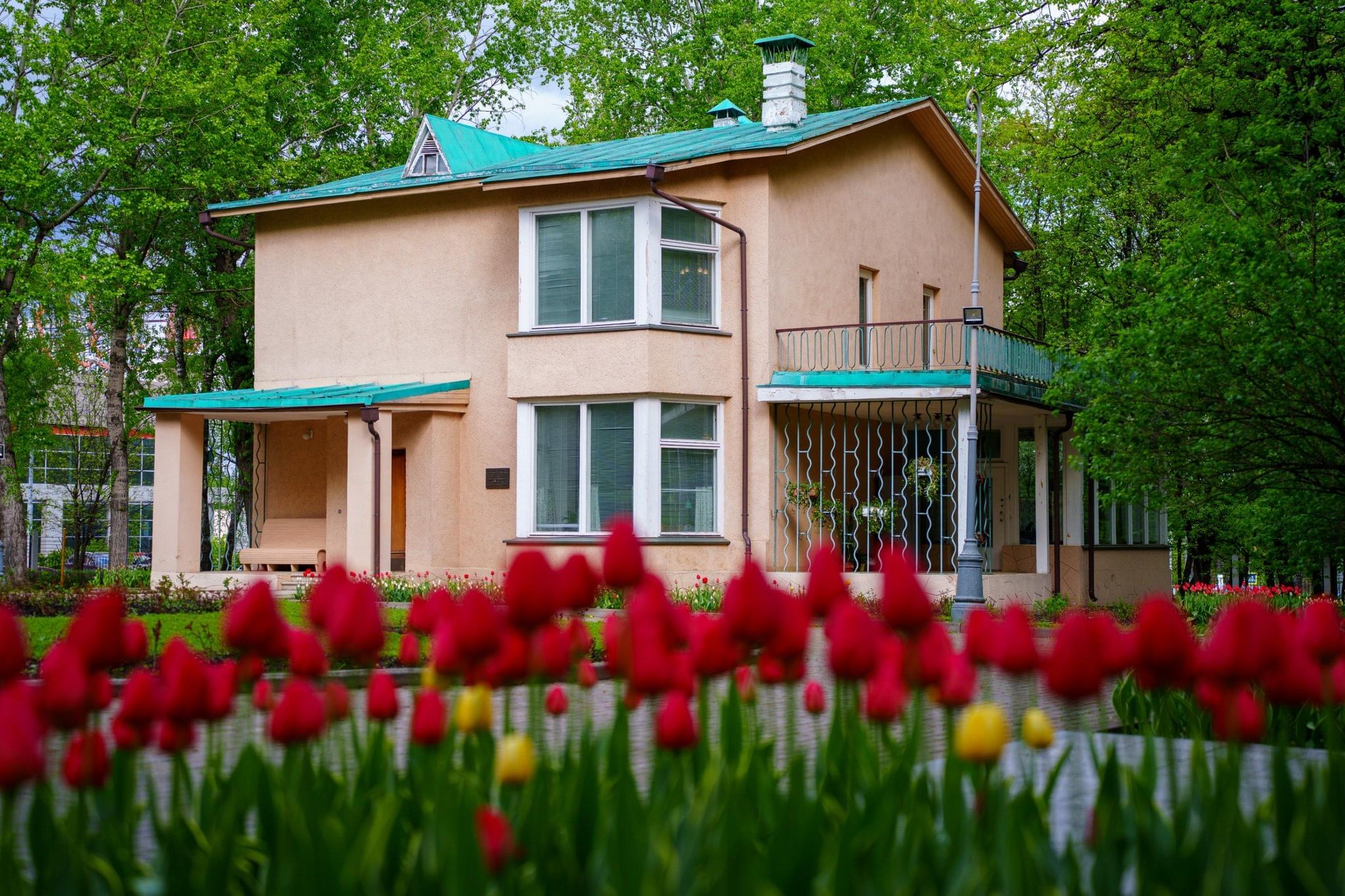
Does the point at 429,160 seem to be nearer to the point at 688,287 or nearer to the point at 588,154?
the point at 588,154

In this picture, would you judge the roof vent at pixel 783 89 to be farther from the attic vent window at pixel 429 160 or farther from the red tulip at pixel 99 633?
the red tulip at pixel 99 633

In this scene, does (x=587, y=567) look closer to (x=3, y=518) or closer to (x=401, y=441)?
(x=401, y=441)

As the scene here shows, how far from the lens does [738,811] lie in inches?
132

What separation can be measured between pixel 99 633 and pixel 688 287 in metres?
19.6

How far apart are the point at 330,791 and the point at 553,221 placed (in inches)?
782

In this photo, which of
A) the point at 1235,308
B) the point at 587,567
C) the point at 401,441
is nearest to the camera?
the point at 587,567

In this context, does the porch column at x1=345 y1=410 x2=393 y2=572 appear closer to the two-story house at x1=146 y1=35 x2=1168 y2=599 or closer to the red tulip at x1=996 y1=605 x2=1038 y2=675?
the two-story house at x1=146 y1=35 x2=1168 y2=599

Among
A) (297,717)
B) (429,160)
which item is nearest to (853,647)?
(297,717)

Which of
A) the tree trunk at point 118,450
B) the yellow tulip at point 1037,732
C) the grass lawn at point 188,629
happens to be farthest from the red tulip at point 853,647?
the tree trunk at point 118,450

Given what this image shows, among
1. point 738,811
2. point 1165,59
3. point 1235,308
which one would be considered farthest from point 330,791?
point 1165,59

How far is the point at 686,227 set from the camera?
2297 centimetres

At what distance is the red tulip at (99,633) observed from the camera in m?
3.57

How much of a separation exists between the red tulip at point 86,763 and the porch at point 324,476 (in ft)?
62.9

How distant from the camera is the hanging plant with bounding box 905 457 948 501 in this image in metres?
23.2
